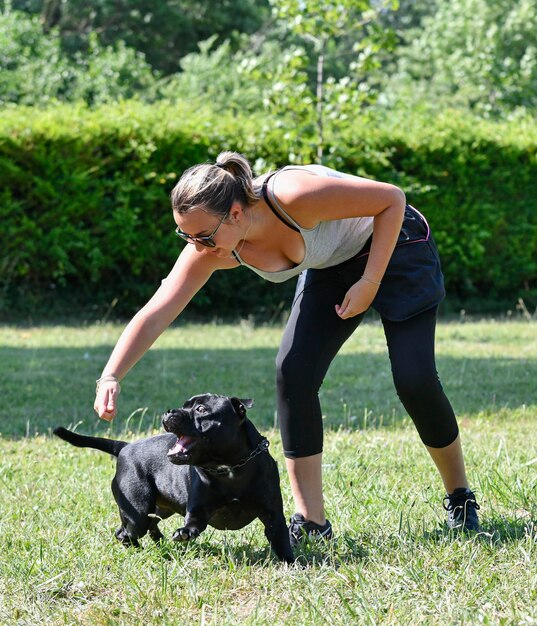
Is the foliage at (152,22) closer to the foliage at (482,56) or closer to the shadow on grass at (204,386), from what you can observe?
the foliage at (482,56)

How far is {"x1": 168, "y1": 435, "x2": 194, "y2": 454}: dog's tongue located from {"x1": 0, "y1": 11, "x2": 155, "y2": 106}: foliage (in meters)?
19.5

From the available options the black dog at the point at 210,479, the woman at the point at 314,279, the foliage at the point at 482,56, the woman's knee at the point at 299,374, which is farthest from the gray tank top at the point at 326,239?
the foliage at the point at 482,56

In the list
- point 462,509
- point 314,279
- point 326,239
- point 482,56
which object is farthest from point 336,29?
point 482,56

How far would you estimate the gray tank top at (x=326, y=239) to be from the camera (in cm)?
356

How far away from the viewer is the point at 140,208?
481 inches

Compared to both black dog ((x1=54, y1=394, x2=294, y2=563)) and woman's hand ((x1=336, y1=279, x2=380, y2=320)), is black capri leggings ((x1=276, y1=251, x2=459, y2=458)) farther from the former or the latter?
black dog ((x1=54, y1=394, x2=294, y2=563))

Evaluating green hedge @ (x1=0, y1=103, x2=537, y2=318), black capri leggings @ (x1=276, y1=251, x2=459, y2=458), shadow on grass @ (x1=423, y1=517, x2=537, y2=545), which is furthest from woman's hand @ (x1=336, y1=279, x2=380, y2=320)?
green hedge @ (x1=0, y1=103, x2=537, y2=318)

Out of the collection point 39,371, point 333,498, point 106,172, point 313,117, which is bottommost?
point 39,371

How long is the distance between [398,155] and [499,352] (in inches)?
188

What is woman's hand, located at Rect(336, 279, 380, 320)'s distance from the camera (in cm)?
357

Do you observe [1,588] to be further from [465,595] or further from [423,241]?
[423,241]

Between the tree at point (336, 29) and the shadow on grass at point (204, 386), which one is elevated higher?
the tree at point (336, 29)

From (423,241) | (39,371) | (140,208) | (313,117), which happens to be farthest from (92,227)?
(423,241)

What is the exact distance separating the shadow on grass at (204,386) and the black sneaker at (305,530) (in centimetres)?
201
